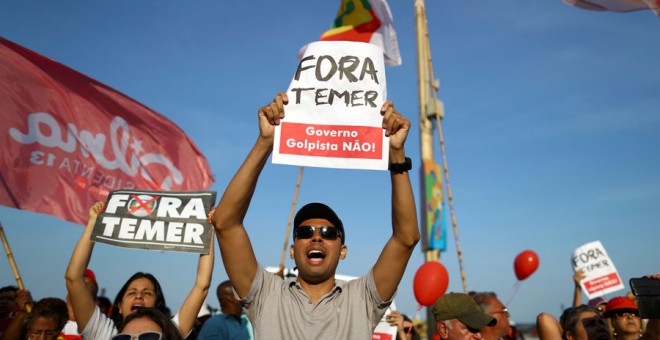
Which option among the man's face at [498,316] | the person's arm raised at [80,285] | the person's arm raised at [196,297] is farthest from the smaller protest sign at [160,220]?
the man's face at [498,316]

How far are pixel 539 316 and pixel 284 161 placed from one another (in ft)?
10.9

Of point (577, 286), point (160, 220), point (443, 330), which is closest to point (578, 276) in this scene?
point (577, 286)

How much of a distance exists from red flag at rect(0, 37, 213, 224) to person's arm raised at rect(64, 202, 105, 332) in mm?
2458

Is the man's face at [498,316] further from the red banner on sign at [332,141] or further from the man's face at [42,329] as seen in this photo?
the man's face at [42,329]

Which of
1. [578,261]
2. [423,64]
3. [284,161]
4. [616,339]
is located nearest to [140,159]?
[284,161]

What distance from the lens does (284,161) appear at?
8.96 ft

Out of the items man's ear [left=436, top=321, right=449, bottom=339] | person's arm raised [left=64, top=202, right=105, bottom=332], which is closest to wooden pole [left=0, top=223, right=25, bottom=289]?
person's arm raised [left=64, top=202, right=105, bottom=332]

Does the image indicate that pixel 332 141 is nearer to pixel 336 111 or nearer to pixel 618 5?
pixel 336 111

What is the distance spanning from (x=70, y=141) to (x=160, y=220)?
2544 millimetres

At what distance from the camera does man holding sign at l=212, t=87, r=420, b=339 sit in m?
2.54

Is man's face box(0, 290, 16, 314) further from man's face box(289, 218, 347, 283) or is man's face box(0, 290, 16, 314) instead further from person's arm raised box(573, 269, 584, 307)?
person's arm raised box(573, 269, 584, 307)

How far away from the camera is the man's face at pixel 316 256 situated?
265cm

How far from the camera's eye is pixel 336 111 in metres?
2.90

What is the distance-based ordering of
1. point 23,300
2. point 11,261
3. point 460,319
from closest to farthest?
point 460,319
point 23,300
point 11,261
